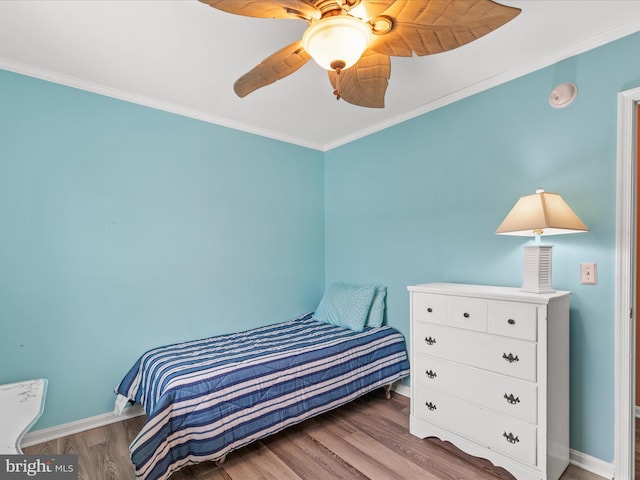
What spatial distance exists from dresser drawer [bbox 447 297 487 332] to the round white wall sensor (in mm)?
1281

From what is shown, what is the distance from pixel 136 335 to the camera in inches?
Result: 101

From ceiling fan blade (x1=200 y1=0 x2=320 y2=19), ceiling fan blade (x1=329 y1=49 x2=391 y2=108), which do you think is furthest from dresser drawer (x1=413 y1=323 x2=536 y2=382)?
ceiling fan blade (x1=200 y1=0 x2=320 y2=19)

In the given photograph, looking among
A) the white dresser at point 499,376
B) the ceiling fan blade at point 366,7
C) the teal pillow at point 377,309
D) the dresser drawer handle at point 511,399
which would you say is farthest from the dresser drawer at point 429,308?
the ceiling fan blade at point 366,7

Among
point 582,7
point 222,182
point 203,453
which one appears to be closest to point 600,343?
point 582,7

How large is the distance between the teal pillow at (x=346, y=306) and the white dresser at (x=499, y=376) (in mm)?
802

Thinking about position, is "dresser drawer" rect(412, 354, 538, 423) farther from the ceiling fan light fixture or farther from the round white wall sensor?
the ceiling fan light fixture

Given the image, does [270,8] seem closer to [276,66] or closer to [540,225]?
[276,66]

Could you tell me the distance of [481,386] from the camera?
6.51 ft

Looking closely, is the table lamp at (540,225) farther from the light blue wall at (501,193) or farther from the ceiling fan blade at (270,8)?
the ceiling fan blade at (270,8)

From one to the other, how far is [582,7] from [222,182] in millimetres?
2609

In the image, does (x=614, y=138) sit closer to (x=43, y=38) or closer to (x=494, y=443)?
(x=494, y=443)

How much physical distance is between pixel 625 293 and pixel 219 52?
2619 millimetres

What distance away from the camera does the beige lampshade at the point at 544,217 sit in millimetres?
1756

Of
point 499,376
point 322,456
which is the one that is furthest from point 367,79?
point 322,456
